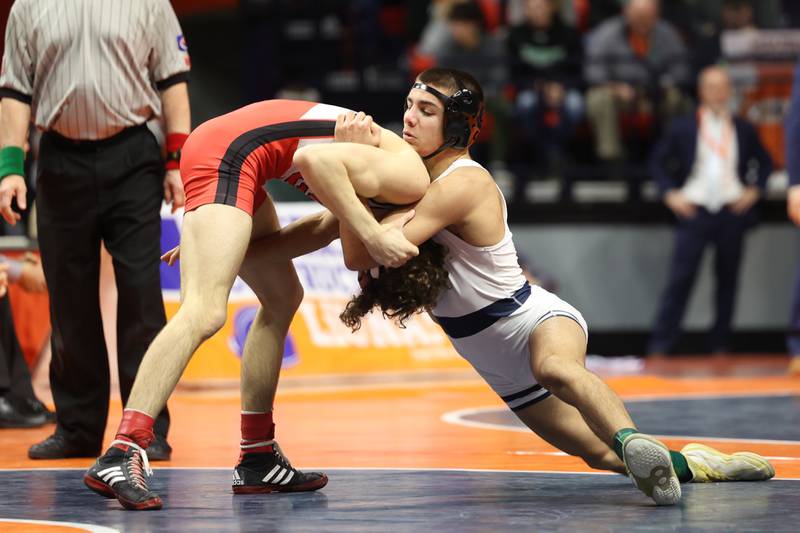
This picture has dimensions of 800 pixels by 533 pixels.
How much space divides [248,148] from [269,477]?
1.15 m

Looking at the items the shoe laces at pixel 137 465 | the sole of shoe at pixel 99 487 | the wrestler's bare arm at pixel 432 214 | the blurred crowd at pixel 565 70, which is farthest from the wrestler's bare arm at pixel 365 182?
the blurred crowd at pixel 565 70

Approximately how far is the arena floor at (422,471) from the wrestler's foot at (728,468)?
0.23ft

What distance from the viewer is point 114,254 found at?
6375mm

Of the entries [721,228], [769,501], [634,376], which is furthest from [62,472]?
[721,228]

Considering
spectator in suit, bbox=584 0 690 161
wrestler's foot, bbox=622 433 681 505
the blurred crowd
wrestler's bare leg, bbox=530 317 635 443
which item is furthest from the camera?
spectator in suit, bbox=584 0 690 161

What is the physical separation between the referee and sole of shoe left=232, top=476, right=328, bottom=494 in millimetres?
1052

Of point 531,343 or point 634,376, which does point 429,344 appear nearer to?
point 634,376

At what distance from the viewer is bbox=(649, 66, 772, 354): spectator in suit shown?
→ 40.7 feet

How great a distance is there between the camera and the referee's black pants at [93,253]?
6293 mm

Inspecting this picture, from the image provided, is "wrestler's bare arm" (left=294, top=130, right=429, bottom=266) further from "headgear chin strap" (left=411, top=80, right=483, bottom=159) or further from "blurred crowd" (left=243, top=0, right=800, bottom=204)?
"blurred crowd" (left=243, top=0, right=800, bottom=204)

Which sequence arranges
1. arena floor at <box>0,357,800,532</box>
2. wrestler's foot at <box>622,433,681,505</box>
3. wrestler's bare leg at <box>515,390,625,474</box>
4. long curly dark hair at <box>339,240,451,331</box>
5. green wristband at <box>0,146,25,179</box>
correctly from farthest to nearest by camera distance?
green wristband at <box>0,146,25,179</box>, wrestler's bare leg at <box>515,390,625,474</box>, long curly dark hair at <box>339,240,451,331</box>, wrestler's foot at <box>622,433,681,505</box>, arena floor at <box>0,357,800,532</box>

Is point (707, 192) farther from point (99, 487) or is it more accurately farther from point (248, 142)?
point (99, 487)

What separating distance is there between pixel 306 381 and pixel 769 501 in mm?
5435

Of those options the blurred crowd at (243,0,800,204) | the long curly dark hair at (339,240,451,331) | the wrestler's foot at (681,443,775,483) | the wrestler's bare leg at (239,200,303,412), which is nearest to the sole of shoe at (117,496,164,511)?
the wrestler's bare leg at (239,200,303,412)
